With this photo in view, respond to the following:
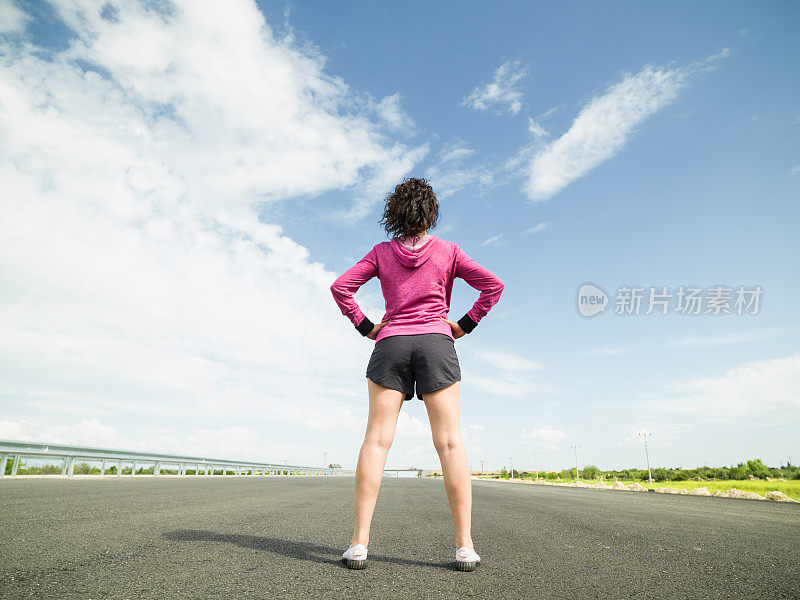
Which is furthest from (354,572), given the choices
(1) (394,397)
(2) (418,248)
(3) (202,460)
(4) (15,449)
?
(3) (202,460)

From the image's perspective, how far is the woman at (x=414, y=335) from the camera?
114 inches

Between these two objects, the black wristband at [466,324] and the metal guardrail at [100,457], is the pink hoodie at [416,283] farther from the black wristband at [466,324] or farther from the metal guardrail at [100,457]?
the metal guardrail at [100,457]

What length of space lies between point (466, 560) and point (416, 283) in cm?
166

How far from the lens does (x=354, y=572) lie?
269 cm

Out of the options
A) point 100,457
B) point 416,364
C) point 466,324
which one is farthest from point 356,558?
point 100,457

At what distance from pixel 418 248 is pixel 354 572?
6.41 ft

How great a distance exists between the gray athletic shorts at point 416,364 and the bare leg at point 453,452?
0.24 feet

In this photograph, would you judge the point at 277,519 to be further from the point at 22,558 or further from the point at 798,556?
the point at 798,556

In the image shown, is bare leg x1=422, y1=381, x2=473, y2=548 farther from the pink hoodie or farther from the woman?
the pink hoodie

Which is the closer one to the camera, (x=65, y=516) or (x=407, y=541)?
(x=407, y=541)

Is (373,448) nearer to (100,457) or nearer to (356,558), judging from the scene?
(356,558)

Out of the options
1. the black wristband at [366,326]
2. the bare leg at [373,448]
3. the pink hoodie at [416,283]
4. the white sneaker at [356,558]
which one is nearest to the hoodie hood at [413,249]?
the pink hoodie at [416,283]

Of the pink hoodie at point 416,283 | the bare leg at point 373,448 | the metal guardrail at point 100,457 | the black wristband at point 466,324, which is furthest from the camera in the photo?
the metal guardrail at point 100,457

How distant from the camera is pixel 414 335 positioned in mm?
3053
